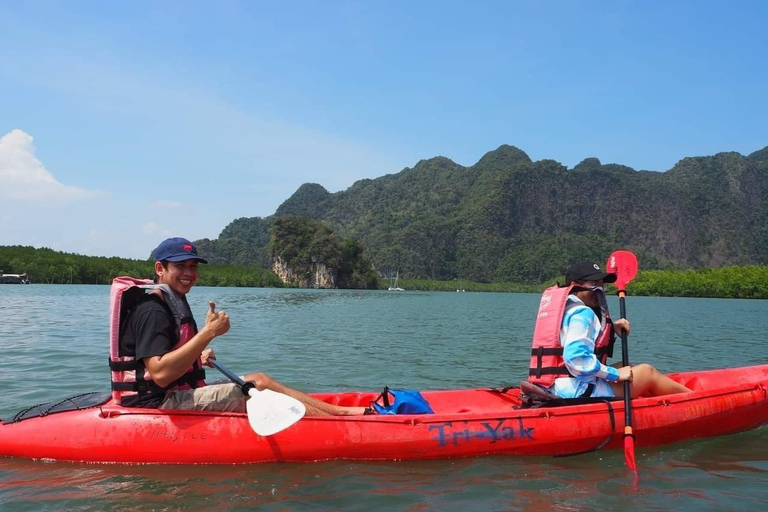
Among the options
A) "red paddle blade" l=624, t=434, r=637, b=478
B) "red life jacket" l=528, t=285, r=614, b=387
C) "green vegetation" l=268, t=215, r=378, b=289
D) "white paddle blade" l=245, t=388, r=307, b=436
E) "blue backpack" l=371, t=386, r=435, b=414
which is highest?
"green vegetation" l=268, t=215, r=378, b=289

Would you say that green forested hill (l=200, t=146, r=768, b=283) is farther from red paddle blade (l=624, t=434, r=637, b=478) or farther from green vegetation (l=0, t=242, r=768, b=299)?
red paddle blade (l=624, t=434, r=637, b=478)

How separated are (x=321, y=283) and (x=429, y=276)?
48.4 m

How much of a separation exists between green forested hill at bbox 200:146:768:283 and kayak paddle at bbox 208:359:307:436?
12620cm

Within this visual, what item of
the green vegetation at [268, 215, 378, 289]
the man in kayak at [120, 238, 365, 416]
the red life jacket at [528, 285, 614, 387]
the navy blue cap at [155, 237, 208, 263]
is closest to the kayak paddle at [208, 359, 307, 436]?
the man in kayak at [120, 238, 365, 416]

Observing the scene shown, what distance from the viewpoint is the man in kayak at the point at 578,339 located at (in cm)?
525

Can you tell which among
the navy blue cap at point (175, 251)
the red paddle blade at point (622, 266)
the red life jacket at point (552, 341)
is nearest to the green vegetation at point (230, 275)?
the red paddle blade at point (622, 266)

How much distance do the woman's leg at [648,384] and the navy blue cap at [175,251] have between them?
405cm

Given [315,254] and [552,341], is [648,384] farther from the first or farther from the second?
[315,254]

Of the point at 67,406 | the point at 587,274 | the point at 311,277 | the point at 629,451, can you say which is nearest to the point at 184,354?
the point at 67,406

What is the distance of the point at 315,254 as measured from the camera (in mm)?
89438

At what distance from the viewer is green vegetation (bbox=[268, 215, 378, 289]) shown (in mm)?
89375

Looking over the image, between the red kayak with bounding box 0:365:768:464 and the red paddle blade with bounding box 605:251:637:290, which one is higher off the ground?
the red paddle blade with bounding box 605:251:637:290

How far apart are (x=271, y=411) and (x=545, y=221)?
6132 inches

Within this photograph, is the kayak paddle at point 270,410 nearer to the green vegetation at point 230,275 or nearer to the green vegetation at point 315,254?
the green vegetation at point 230,275
